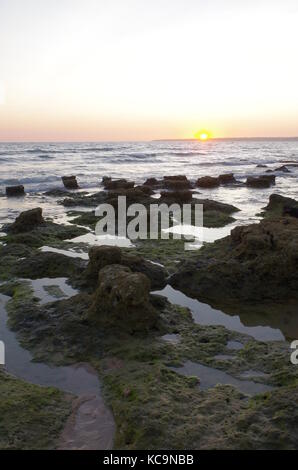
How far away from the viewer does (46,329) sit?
249 inches

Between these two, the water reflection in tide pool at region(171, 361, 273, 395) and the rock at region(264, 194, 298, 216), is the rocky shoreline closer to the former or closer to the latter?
the water reflection in tide pool at region(171, 361, 273, 395)

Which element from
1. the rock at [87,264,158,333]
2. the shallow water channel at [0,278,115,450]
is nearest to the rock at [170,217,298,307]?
the rock at [87,264,158,333]

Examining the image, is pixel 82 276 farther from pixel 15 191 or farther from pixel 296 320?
pixel 15 191

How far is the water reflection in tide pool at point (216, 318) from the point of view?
6469 mm

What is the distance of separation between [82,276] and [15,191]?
57.0ft

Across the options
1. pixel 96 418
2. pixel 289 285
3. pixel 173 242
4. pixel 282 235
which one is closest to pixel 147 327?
pixel 96 418

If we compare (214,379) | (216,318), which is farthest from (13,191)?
(214,379)

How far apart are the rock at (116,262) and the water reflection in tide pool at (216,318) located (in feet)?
1.28

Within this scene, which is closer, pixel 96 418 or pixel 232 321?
pixel 96 418

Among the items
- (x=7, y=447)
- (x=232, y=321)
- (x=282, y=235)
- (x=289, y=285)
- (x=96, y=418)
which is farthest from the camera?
(x=282, y=235)

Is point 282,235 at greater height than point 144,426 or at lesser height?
greater

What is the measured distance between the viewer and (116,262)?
25.9ft

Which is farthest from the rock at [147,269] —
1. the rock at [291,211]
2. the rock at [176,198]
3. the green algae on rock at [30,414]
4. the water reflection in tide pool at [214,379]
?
the rock at [176,198]

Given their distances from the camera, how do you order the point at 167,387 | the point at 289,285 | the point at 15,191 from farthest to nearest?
the point at 15,191 < the point at 289,285 < the point at 167,387
